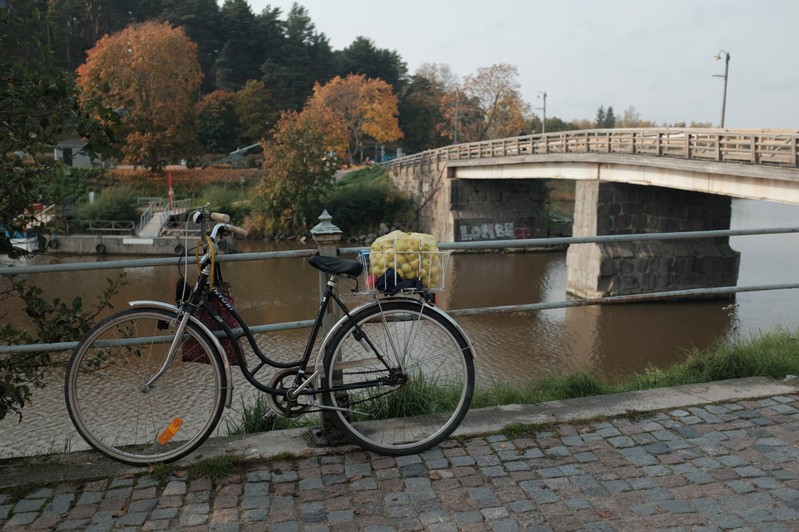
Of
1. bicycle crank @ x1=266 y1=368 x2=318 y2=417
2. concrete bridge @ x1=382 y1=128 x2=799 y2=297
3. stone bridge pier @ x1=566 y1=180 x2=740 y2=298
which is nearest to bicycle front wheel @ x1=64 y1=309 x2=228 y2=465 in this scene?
bicycle crank @ x1=266 y1=368 x2=318 y2=417

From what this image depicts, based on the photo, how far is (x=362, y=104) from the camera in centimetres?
5534

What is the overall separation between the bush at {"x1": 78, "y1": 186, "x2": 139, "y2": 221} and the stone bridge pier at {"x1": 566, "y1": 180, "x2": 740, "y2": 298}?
22469 millimetres

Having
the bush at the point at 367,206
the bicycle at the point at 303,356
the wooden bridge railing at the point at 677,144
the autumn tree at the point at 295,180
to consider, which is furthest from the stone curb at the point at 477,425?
the bush at the point at 367,206

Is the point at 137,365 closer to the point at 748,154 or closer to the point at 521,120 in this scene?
the point at 748,154

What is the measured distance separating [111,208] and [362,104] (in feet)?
82.0

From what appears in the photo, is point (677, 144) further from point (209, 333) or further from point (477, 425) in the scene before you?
point (209, 333)

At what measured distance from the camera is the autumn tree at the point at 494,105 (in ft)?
168

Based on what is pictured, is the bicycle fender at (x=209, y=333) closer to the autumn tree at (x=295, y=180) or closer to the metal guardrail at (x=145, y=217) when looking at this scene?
the autumn tree at (x=295, y=180)

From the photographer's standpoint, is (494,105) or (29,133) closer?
(29,133)

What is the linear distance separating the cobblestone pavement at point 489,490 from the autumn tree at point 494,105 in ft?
159

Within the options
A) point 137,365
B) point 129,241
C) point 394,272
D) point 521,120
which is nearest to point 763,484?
point 394,272

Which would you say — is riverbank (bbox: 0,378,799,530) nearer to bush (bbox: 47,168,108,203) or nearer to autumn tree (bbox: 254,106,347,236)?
autumn tree (bbox: 254,106,347,236)

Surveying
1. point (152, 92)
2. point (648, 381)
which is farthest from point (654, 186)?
point (152, 92)

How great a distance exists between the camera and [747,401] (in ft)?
13.4
